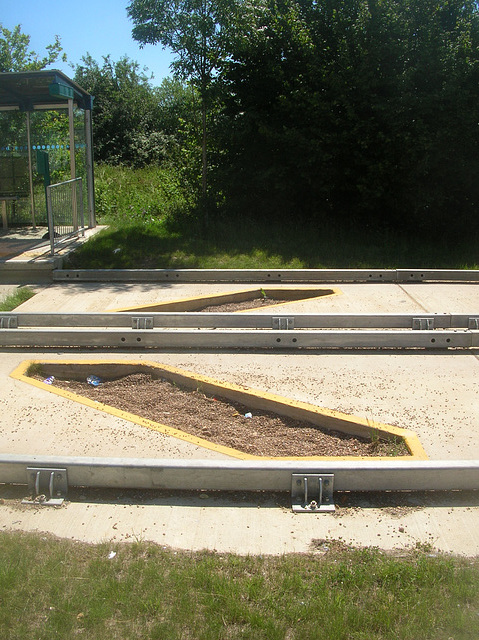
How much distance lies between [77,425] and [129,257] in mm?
7438

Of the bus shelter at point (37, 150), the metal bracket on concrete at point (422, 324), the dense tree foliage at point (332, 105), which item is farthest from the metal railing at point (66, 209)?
the metal bracket on concrete at point (422, 324)

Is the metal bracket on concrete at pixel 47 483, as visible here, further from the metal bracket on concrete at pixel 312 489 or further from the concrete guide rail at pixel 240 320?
the concrete guide rail at pixel 240 320

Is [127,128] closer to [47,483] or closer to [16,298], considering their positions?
[16,298]

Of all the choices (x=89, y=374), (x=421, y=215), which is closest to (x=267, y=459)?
(x=89, y=374)

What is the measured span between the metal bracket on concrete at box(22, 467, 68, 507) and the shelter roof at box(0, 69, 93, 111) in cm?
959

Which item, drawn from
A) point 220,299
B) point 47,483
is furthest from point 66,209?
point 47,483

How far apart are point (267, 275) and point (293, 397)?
558cm

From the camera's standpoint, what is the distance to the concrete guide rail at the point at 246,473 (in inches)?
163

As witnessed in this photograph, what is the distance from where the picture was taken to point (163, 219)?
15.1 meters

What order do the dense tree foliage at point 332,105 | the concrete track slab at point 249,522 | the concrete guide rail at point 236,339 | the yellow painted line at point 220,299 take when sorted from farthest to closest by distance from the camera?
1. the dense tree foliage at point 332,105
2. the yellow painted line at point 220,299
3. the concrete guide rail at point 236,339
4. the concrete track slab at point 249,522

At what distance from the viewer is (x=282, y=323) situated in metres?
7.75

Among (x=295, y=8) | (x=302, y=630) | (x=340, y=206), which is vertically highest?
(x=295, y=8)

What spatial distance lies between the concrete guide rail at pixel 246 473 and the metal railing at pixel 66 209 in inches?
344

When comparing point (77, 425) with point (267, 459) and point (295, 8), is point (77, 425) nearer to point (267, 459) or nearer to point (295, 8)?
point (267, 459)
